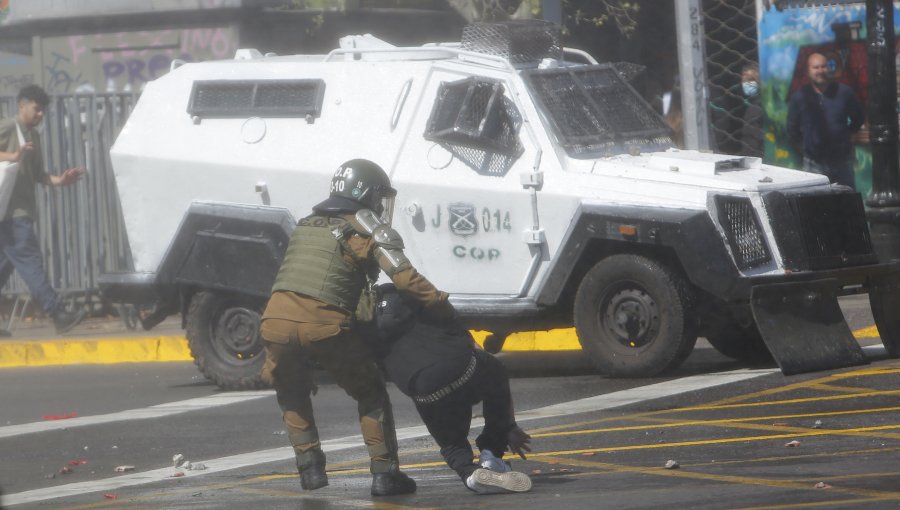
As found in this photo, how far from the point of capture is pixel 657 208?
35.7 ft

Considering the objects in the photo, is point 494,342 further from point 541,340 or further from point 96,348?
point 96,348

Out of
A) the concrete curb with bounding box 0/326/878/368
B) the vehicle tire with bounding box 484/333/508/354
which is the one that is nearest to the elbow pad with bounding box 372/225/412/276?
the vehicle tire with bounding box 484/333/508/354

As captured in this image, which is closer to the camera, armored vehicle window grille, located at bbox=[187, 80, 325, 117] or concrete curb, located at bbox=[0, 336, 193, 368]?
armored vehicle window grille, located at bbox=[187, 80, 325, 117]

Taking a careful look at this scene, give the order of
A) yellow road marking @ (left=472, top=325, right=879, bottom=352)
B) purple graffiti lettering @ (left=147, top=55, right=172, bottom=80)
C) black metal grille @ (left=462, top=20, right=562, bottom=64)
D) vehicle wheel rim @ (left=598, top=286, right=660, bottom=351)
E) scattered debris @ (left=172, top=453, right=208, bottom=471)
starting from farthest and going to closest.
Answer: purple graffiti lettering @ (left=147, top=55, right=172, bottom=80)
yellow road marking @ (left=472, top=325, right=879, bottom=352)
black metal grille @ (left=462, top=20, right=562, bottom=64)
vehicle wheel rim @ (left=598, top=286, right=660, bottom=351)
scattered debris @ (left=172, top=453, right=208, bottom=471)

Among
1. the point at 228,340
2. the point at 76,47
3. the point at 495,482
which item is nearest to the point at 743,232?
the point at 228,340

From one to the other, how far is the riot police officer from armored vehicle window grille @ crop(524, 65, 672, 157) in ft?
13.0

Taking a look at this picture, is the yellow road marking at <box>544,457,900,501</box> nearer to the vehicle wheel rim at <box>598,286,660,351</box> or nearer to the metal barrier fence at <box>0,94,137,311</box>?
the vehicle wheel rim at <box>598,286,660,351</box>

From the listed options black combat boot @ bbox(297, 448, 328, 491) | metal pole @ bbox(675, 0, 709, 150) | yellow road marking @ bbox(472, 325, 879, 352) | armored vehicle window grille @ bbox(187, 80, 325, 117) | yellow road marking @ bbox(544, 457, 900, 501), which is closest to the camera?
yellow road marking @ bbox(544, 457, 900, 501)

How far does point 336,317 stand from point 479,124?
4.07 metres

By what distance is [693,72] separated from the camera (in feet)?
45.8

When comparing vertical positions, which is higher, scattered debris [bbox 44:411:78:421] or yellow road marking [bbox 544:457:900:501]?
yellow road marking [bbox 544:457:900:501]

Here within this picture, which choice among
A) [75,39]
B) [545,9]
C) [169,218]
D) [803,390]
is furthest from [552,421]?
[75,39]

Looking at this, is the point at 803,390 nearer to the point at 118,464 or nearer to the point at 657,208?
the point at 657,208

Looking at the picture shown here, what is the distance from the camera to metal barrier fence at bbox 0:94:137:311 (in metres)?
16.0
